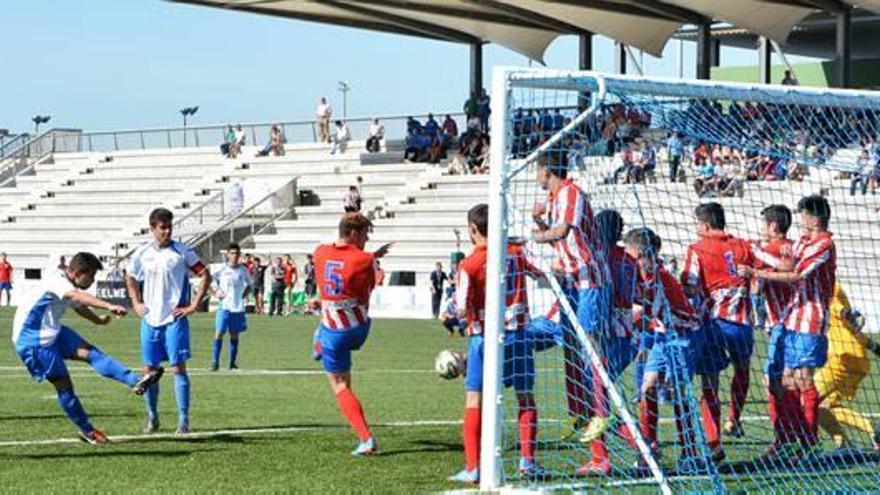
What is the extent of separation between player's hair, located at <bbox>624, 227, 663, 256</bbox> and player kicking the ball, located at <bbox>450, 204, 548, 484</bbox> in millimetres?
1092

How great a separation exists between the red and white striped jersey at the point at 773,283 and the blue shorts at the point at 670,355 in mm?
679

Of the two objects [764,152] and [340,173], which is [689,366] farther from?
[340,173]

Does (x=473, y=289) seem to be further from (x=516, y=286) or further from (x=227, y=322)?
(x=227, y=322)

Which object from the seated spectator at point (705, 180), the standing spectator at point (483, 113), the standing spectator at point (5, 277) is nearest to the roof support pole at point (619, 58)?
the standing spectator at point (483, 113)

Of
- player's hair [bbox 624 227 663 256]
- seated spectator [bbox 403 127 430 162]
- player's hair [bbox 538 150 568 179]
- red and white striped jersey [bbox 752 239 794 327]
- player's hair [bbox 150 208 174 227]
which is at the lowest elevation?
red and white striped jersey [bbox 752 239 794 327]

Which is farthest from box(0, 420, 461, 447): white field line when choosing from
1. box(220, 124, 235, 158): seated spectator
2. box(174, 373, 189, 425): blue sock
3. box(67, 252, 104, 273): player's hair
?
box(220, 124, 235, 158): seated spectator

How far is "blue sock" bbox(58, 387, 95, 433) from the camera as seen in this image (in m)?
13.8

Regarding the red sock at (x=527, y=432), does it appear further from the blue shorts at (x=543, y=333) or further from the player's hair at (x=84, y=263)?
the player's hair at (x=84, y=263)

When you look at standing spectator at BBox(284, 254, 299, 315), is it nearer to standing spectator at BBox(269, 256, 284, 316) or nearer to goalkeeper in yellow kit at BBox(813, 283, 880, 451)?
standing spectator at BBox(269, 256, 284, 316)

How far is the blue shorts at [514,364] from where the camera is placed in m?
11.8

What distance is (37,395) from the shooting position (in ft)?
62.8

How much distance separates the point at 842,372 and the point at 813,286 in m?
1.17

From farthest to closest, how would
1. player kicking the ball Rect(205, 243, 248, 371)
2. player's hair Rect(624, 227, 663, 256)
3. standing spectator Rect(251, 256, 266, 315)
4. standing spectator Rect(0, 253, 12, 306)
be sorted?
standing spectator Rect(0, 253, 12, 306)
standing spectator Rect(251, 256, 266, 315)
player kicking the ball Rect(205, 243, 248, 371)
player's hair Rect(624, 227, 663, 256)

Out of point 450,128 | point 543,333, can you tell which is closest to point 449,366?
point 543,333
